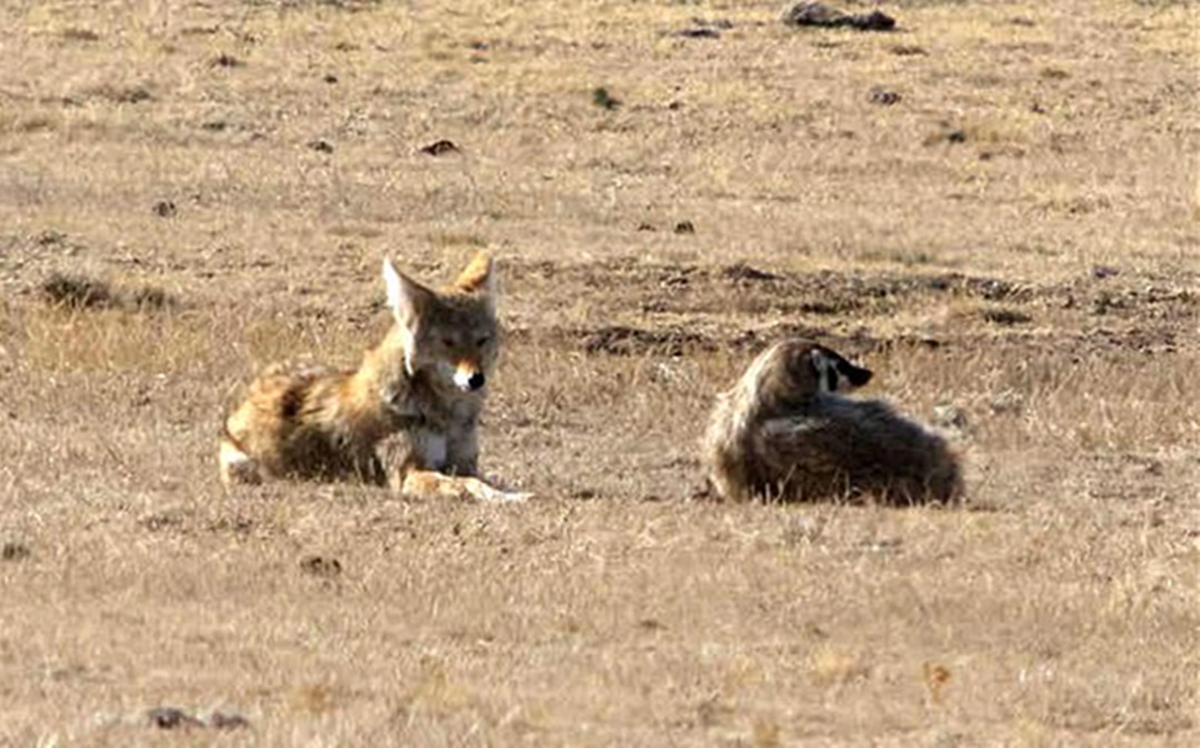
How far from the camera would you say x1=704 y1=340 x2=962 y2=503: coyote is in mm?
12078

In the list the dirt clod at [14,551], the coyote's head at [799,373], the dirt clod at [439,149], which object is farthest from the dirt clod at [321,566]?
the dirt clod at [439,149]

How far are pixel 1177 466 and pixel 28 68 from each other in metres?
23.2

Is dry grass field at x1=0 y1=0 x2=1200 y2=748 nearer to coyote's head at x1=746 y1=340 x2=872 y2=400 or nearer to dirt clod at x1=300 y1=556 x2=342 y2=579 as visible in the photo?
dirt clod at x1=300 y1=556 x2=342 y2=579

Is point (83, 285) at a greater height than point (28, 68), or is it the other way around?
point (83, 285)

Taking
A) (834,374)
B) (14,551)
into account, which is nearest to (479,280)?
→ (834,374)

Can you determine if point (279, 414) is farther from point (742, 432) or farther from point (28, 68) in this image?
point (28, 68)

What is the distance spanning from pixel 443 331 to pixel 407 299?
182mm

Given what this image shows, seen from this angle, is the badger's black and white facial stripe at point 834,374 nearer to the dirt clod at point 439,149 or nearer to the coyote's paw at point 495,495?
the coyote's paw at point 495,495

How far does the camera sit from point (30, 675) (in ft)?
27.0

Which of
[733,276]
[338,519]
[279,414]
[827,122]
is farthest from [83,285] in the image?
[827,122]

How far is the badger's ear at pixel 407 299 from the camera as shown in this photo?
12062mm

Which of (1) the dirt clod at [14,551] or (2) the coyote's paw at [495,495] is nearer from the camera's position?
(1) the dirt clod at [14,551]

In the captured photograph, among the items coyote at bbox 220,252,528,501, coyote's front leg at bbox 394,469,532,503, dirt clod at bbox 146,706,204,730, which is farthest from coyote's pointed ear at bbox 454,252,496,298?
dirt clod at bbox 146,706,204,730

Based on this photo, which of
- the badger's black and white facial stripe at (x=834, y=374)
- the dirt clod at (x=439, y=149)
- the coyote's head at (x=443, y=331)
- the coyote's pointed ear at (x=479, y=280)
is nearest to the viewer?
the coyote's head at (x=443, y=331)
